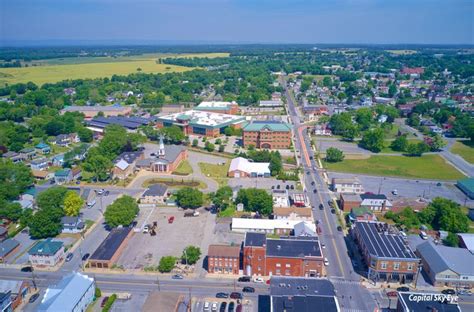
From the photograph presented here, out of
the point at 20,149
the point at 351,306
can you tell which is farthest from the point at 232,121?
the point at 351,306

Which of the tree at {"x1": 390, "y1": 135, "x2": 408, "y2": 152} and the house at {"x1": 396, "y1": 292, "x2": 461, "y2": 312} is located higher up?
the house at {"x1": 396, "y1": 292, "x2": 461, "y2": 312}

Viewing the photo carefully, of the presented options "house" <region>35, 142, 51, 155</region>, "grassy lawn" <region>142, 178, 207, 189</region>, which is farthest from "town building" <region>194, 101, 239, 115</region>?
"grassy lawn" <region>142, 178, 207, 189</region>

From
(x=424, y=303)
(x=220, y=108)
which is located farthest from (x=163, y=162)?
(x=220, y=108)

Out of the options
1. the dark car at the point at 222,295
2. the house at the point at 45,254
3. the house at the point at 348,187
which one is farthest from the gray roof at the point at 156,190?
the house at the point at 348,187

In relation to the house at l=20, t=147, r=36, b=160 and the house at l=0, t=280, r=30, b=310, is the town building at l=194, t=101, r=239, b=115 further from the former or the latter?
the house at l=0, t=280, r=30, b=310

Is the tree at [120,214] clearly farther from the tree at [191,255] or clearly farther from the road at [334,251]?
the road at [334,251]

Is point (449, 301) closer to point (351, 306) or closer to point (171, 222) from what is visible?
point (351, 306)
